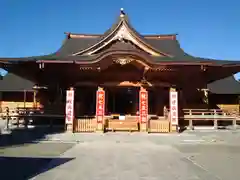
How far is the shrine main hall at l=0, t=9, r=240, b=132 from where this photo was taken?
53.0ft

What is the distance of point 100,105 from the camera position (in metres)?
16.5

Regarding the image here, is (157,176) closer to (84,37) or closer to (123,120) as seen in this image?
(123,120)

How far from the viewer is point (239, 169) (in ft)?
22.4

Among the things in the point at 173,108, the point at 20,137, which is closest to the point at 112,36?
the point at 173,108

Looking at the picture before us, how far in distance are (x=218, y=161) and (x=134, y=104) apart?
42.7ft

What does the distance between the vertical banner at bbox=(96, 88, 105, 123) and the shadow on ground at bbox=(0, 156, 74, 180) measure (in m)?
8.44

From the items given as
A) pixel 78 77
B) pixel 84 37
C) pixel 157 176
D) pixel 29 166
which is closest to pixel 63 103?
pixel 78 77

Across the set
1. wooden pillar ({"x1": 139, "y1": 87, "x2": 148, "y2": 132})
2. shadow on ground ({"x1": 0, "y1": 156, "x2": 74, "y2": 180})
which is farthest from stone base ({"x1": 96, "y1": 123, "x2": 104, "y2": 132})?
shadow on ground ({"x1": 0, "y1": 156, "x2": 74, "y2": 180})

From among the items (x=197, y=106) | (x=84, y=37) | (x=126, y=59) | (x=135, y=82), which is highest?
(x=84, y=37)

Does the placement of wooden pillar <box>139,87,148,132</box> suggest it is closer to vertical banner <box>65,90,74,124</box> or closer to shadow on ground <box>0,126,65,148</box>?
vertical banner <box>65,90,74,124</box>

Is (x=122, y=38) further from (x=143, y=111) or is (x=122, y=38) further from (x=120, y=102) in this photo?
(x=143, y=111)

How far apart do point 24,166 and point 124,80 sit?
36.6 ft

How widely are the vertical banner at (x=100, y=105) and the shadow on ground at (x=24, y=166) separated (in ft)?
27.7

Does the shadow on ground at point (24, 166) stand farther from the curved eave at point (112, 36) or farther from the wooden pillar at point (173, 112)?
the curved eave at point (112, 36)
